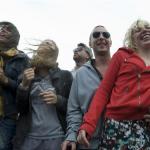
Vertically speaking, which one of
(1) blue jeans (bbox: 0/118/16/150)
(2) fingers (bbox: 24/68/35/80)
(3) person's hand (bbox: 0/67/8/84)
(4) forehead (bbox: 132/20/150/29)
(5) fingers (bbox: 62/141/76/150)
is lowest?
(1) blue jeans (bbox: 0/118/16/150)

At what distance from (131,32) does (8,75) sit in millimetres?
1640

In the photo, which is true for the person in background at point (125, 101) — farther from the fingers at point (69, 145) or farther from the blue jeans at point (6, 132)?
the blue jeans at point (6, 132)

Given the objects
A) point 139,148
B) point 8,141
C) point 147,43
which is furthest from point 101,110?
point 8,141

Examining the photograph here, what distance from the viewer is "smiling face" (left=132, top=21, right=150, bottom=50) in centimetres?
389

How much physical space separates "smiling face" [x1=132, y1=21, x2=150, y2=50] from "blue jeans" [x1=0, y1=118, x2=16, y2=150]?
177cm

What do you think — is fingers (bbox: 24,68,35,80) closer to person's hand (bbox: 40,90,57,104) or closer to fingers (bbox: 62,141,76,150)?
person's hand (bbox: 40,90,57,104)

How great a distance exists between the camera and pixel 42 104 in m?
4.41

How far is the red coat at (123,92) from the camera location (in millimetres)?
3521

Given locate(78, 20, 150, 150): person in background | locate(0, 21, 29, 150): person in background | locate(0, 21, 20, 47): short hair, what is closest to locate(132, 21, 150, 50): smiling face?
locate(78, 20, 150, 150): person in background

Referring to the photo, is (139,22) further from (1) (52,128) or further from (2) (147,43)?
(1) (52,128)

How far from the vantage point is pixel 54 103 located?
4266 mm

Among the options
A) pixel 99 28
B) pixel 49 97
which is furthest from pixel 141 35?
pixel 49 97

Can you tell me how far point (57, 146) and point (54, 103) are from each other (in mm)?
474

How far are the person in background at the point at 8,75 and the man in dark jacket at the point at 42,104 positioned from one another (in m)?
0.28
